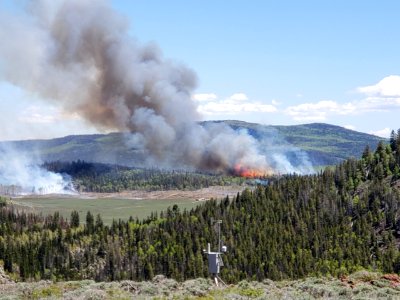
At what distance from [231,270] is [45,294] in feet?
466

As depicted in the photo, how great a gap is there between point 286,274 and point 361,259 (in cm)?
2392

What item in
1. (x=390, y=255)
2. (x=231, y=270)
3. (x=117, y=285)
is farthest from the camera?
(x=231, y=270)

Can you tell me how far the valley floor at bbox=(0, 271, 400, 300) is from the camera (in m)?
54.5

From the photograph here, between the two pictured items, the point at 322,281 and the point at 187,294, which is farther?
the point at 322,281

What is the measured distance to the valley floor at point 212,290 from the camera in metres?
54.5

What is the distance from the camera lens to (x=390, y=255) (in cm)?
18475

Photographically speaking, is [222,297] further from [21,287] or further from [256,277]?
[256,277]

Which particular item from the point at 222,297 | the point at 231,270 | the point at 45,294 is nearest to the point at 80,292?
the point at 45,294

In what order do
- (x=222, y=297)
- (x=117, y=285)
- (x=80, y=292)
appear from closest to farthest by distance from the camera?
(x=222, y=297)
(x=80, y=292)
(x=117, y=285)

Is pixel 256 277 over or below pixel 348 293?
below

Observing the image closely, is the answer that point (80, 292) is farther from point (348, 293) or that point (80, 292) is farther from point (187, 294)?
point (348, 293)

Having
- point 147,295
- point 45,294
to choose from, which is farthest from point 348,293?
point 45,294

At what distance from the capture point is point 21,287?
67.6m

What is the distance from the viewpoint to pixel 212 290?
61.9 meters
